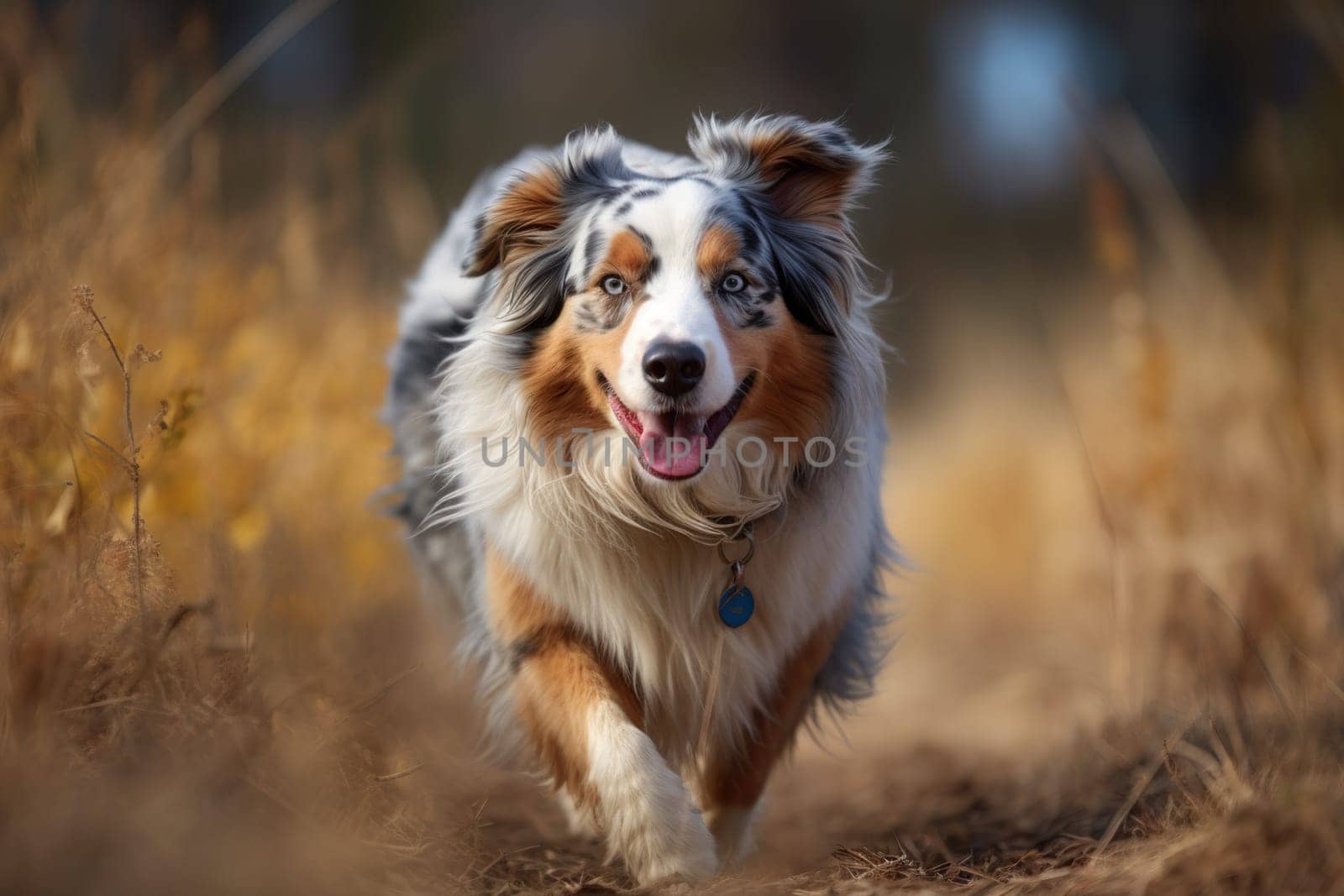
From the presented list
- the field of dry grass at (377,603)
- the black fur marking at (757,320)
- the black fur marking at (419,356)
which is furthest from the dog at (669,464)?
the black fur marking at (419,356)

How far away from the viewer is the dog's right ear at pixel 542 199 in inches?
122

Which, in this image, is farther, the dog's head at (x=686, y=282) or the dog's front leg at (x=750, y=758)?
the dog's front leg at (x=750, y=758)

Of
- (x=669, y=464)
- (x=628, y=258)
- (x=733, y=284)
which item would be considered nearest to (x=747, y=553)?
Answer: (x=669, y=464)

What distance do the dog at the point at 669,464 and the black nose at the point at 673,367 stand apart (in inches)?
3.7

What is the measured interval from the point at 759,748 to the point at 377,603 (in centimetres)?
201

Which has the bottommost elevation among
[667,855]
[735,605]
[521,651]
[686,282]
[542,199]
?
[667,855]

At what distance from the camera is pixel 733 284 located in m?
2.82

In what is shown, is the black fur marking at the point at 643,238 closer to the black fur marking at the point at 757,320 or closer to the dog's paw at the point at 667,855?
the black fur marking at the point at 757,320

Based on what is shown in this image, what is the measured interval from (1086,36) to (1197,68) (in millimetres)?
818

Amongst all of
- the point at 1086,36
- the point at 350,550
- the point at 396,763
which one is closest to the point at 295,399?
the point at 350,550

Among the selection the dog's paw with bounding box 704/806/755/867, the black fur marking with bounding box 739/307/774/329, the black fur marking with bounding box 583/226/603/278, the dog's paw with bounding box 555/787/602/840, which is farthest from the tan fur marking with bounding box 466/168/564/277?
the dog's paw with bounding box 704/806/755/867

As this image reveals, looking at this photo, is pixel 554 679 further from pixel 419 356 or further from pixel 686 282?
pixel 419 356

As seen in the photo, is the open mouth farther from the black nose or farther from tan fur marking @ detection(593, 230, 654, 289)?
tan fur marking @ detection(593, 230, 654, 289)

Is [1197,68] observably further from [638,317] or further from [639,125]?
[638,317]
